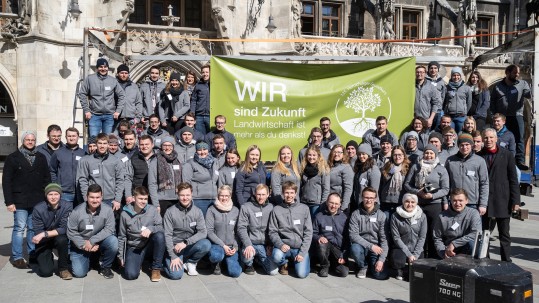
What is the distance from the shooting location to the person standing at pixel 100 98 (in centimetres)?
994

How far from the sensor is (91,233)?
7656 mm

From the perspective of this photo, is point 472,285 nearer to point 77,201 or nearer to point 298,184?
point 298,184

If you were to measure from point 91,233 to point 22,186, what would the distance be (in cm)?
133

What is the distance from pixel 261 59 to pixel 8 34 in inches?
435

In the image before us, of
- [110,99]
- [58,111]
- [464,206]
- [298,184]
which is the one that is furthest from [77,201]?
[58,111]

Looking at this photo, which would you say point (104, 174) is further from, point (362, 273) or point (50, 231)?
point (362, 273)

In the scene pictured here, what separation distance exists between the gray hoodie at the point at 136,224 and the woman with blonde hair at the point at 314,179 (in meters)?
2.11

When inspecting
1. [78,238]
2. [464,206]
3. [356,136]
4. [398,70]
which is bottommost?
[78,238]

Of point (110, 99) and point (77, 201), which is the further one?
point (110, 99)

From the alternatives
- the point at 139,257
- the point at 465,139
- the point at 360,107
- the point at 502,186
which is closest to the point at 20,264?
the point at 139,257

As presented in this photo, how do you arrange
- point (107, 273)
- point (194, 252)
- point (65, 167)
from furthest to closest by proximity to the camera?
point (65, 167)
point (194, 252)
point (107, 273)

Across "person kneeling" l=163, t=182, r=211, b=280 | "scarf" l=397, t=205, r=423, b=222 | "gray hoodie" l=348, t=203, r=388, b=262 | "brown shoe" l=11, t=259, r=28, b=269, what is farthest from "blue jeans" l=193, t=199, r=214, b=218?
"scarf" l=397, t=205, r=423, b=222

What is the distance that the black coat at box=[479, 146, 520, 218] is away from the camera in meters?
8.20

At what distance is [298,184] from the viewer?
8406 mm
